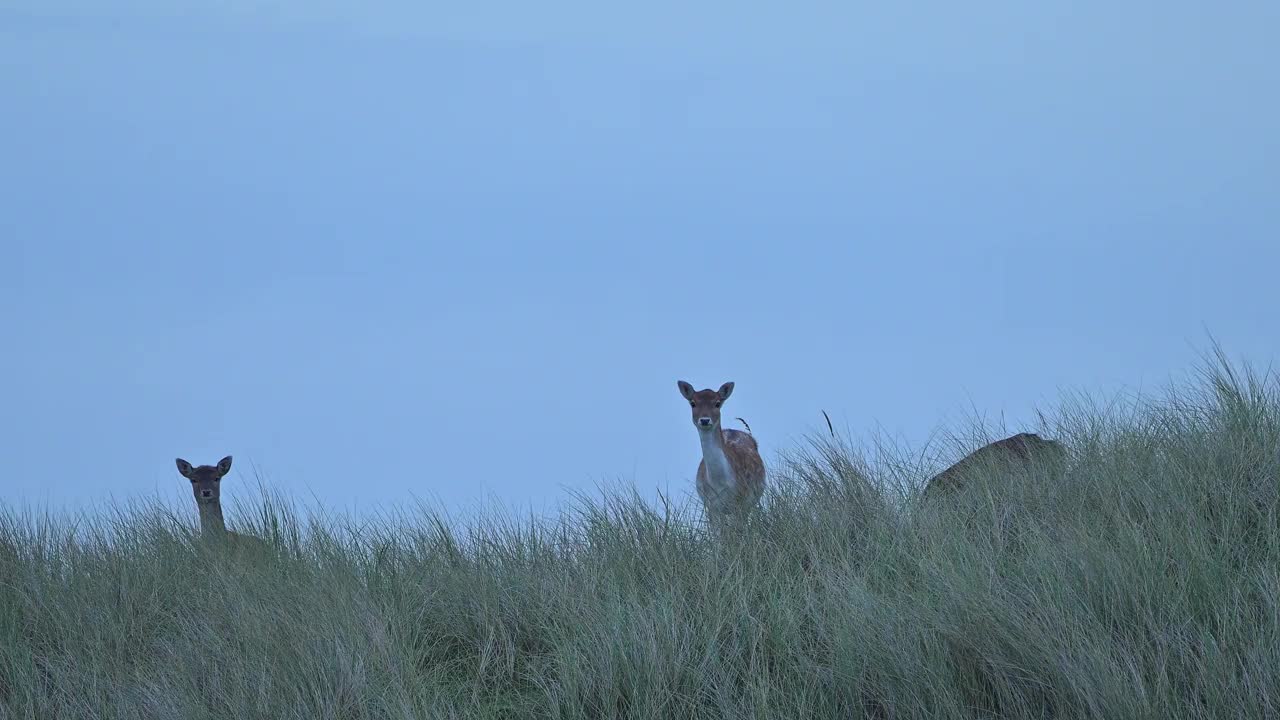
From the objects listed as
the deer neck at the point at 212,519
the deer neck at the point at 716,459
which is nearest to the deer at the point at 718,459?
the deer neck at the point at 716,459

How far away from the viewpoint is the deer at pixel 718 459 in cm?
1098

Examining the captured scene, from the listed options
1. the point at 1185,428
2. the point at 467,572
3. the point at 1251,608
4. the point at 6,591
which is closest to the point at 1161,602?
the point at 1251,608

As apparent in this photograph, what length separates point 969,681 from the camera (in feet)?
21.2

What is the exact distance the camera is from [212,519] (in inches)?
414

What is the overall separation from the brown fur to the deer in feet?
5.55

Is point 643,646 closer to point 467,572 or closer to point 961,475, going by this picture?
point 467,572

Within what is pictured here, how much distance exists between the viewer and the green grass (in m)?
6.37

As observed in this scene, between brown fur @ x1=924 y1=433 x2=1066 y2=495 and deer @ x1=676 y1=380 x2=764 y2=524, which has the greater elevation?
deer @ x1=676 y1=380 x2=764 y2=524

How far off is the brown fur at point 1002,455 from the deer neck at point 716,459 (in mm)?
2058

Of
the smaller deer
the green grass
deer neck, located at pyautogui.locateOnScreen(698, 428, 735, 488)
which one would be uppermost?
the smaller deer

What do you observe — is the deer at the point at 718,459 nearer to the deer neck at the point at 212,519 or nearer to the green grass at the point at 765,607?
the green grass at the point at 765,607

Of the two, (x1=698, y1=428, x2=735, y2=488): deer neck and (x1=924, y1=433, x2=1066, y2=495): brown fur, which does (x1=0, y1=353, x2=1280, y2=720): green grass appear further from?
(x1=698, y1=428, x2=735, y2=488): deer neck

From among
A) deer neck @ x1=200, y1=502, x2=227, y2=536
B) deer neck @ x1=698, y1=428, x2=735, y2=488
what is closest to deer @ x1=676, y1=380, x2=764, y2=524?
deer neck @ x1=698, y1=428, x2=735, y2=488

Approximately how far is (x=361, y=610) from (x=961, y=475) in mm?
4002
